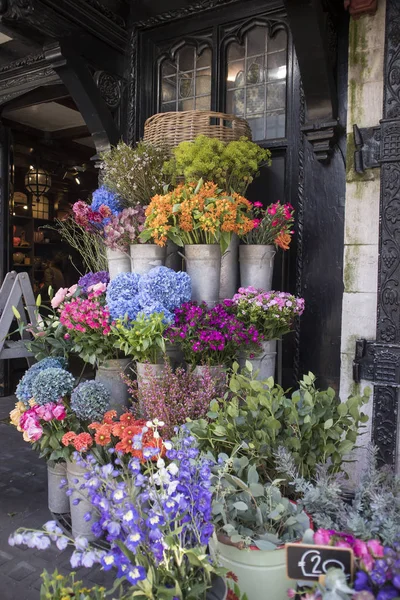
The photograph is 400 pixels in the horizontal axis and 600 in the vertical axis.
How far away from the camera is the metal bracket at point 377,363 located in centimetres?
299

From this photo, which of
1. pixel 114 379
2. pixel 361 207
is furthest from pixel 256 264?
pixel 114 379

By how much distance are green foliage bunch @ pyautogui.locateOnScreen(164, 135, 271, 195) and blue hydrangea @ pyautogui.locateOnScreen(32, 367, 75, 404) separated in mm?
1385

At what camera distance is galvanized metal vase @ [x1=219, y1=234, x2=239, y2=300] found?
321 cm

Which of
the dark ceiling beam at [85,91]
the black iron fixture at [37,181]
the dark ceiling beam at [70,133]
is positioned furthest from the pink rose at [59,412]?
the dark ceiling beam at [70,133]

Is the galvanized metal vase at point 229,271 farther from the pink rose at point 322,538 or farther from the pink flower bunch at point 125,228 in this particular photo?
the pink rose at point 322,538

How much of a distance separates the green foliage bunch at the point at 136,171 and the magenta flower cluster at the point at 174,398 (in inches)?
49.0

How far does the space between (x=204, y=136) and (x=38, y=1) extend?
155 cm

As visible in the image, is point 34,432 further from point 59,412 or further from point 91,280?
point 91,280

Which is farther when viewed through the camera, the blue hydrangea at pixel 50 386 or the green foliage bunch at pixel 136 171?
the green foliage bunch at pixel 136 171

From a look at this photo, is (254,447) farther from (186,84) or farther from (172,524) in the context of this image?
(186,84)

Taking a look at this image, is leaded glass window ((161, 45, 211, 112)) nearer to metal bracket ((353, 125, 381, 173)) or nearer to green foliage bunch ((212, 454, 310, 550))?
metal bracket ((353, 125, 381, 173))

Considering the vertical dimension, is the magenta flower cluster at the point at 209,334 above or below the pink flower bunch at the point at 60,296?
below

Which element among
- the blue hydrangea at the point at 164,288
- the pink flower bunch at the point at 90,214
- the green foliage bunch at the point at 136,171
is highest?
the green foliage bunch at the point at 136,171

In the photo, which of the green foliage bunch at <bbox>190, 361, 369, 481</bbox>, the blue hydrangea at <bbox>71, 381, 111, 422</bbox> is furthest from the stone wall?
the blue hydrangea at <bbox>71, 381, 111, 422</bbox>
